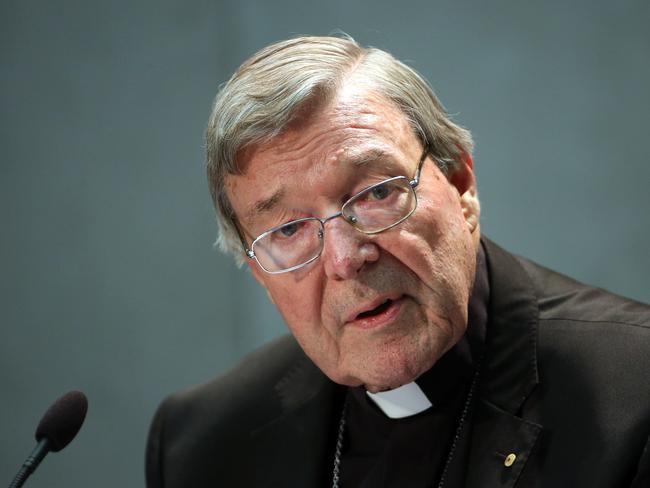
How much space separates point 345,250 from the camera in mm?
2082

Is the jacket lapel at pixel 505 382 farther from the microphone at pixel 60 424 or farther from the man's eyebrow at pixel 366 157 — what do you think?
the microphone at pixel 60 424

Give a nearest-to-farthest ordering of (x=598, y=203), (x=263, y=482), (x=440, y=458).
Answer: (x=440, y=458) < (x=263, y=482) < (x=598, y=203)

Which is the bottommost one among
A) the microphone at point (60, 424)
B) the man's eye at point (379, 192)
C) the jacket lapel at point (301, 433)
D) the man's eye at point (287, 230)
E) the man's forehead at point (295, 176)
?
the jacket lapel at point (301, 433)

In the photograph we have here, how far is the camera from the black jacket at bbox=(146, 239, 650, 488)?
207 cm

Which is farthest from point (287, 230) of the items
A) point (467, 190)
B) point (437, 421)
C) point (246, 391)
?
point (246, 391)

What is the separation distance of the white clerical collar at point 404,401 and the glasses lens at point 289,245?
1.50 ft

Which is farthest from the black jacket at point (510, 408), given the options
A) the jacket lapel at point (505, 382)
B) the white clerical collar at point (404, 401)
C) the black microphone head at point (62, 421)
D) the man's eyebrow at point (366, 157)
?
the black microphone head at point (62, 421)

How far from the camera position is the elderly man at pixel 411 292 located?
6.87 feet

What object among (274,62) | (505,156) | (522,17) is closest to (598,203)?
(505,156)

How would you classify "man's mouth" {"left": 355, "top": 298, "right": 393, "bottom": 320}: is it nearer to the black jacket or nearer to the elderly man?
the elderly man

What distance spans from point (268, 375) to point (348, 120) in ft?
3.21

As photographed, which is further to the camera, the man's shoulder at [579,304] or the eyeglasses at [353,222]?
the man's shoulder at [579,304]

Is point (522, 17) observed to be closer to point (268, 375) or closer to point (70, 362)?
point (268, 375)

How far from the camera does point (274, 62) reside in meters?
2.23
